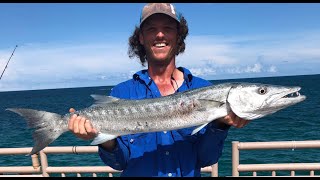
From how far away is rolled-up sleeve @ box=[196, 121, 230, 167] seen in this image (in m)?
4.02

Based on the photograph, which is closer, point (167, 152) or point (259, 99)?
point (167, 152)

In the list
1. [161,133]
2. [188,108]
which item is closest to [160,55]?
[188,108]

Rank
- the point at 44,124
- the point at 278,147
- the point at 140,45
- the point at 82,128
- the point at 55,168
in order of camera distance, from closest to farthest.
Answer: the point at 82,128 → the point at 44,124 → the point at 140,45 → the point at 278,147 → the point at 55,168

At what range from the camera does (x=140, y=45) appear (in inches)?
207

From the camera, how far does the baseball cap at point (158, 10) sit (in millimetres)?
4207

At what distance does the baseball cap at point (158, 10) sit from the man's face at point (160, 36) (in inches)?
2.5

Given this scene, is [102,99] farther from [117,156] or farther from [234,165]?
[234,165]

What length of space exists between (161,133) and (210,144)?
696 mm

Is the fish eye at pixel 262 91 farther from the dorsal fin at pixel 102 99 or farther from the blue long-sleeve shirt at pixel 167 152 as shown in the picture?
the dorsal fin at pixel 102 99

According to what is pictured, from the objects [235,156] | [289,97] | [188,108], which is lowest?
[235,156]

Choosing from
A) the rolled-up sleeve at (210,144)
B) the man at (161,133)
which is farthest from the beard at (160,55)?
the rolled-up sleeve at (210,144)

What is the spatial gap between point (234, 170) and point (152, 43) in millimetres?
4180

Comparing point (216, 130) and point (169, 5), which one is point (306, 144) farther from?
point (169, 5)

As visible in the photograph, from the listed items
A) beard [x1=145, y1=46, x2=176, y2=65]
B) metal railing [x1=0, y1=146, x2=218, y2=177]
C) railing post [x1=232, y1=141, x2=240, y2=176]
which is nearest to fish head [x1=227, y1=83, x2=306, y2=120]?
beard [x1=145, y1=46, x2=176, y2=65]
